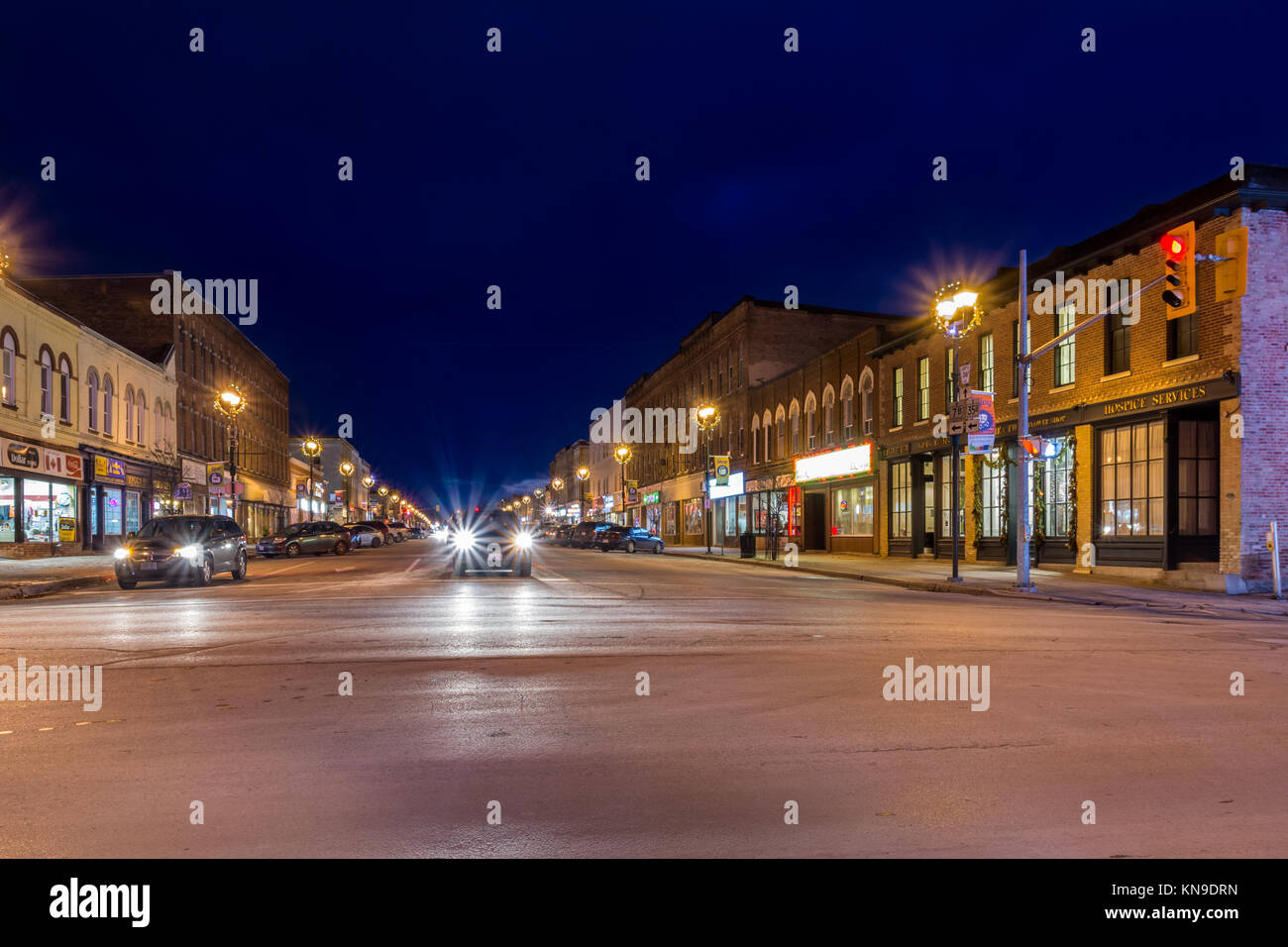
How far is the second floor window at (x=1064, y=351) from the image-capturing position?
27.7m

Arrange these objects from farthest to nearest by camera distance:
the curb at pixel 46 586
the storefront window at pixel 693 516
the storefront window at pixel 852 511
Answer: the storefront window at pixel 693 516
the storefront window at pixel 852 511
the curb at pixel 46 586

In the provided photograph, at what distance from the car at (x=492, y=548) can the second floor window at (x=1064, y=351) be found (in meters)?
16.1

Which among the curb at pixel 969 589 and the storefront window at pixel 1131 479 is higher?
the storefront window at pixel 1131 479

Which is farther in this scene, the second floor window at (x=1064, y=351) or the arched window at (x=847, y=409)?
the arched window at (x=847, y=409)

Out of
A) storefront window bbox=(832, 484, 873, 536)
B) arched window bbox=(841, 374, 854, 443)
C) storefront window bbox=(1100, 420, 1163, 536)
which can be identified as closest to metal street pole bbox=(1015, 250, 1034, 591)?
storefront window bbox=(1100, 420, 1163, 536)

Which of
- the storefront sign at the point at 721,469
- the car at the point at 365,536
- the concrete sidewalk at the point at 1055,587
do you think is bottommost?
the car at the point at 365,536

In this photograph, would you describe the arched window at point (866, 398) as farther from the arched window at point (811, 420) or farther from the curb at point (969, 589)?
the curb at point (969, 589)

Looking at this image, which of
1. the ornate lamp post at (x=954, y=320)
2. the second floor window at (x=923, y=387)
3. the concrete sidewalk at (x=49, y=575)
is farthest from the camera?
the second floor window at (x=923, y=387)

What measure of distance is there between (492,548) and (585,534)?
33548 mm

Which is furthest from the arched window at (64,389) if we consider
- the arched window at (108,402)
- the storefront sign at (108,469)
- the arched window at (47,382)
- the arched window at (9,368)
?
the arched window at (9,368)

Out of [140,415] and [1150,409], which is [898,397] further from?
[140,415]

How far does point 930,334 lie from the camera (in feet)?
117
